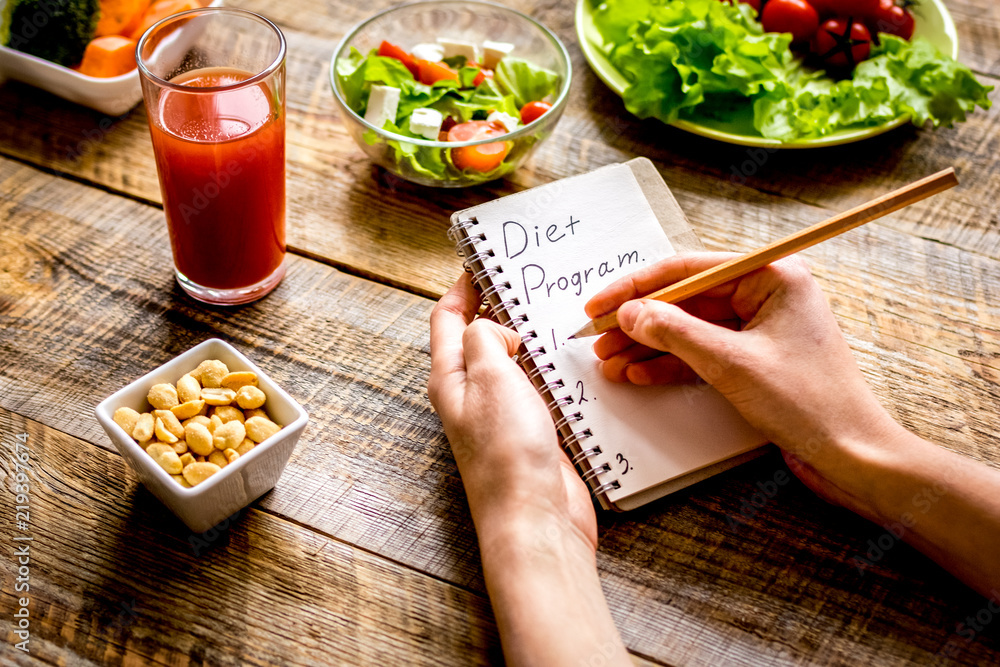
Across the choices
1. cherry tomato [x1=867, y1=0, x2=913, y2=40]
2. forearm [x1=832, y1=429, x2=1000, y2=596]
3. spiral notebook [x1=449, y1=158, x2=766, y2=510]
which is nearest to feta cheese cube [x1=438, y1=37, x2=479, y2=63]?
spiral notebook [x1=449, y1=158, x2=766, y2=510]

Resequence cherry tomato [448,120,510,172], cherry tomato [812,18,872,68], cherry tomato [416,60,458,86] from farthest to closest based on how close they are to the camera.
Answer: cherry tomato [812,18,872,68] < cherry tomato [416,60,458,86] < cherry tomato [448,120,510,172]

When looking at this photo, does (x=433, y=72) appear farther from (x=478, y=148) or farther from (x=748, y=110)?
(x=748, y=110)

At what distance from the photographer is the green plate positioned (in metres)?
1.29

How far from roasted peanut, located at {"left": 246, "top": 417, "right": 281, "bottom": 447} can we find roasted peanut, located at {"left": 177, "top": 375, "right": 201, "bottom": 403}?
73mm

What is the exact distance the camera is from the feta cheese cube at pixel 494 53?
1.33 meters

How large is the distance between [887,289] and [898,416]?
24 centimetres

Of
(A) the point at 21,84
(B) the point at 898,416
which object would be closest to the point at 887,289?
(B) the point at 898,416

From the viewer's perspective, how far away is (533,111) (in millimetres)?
1243

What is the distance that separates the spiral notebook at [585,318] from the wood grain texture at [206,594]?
0.24 metres

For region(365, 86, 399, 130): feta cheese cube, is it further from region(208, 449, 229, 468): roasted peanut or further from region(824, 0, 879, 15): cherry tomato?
region(824, 0, 879, 15): cherry tomato

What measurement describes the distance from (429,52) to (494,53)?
0.37 feet

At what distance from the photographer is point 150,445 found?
786 millimetres

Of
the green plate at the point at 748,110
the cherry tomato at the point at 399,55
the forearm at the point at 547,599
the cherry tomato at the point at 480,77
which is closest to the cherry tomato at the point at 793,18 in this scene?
the green plate at the point at 748,110

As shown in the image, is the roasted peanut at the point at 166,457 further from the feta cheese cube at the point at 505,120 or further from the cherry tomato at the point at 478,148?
the feta cheese cube at the point at 505,120
